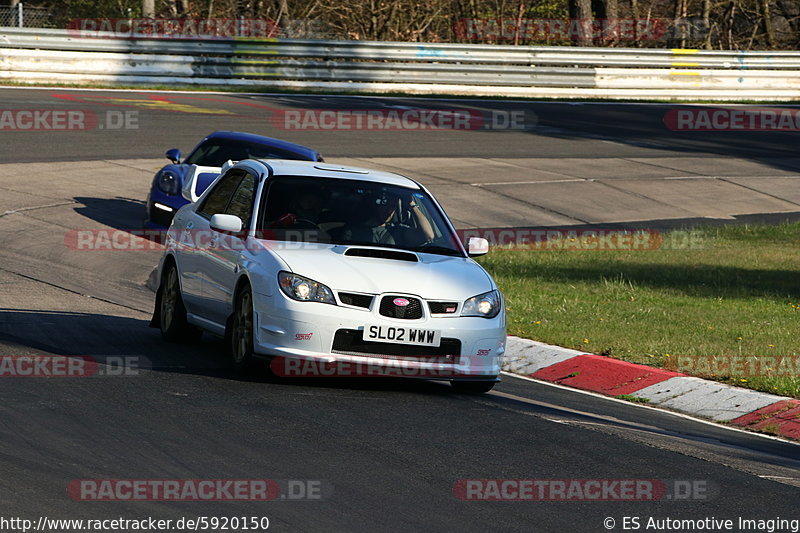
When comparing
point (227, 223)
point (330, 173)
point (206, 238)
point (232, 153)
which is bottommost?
point (232, 153)

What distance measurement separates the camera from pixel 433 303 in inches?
347

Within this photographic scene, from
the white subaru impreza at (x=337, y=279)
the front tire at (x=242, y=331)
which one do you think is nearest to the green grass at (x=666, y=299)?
the white subaru impreza at (x=337, y=279)

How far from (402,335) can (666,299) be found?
6.25 metres

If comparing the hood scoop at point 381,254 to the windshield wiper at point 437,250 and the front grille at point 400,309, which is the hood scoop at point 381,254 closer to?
the windshield wiper at point 437,250

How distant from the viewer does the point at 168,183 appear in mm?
17219

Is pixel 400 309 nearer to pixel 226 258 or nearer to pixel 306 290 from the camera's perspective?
pixel 306 290

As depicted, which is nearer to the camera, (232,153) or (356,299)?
(356,299)

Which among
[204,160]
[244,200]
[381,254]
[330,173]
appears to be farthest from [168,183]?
[381,254]

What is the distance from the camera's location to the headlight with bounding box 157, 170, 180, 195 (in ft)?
56.2

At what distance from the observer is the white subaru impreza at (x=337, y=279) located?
8633mm

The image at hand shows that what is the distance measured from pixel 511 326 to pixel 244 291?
3885mm

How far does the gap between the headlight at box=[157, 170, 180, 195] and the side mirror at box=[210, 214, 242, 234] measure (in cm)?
779

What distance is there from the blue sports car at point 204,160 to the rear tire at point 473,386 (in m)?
8.09

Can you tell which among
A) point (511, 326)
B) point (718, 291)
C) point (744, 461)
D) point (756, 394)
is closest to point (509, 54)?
point (718, 291)
